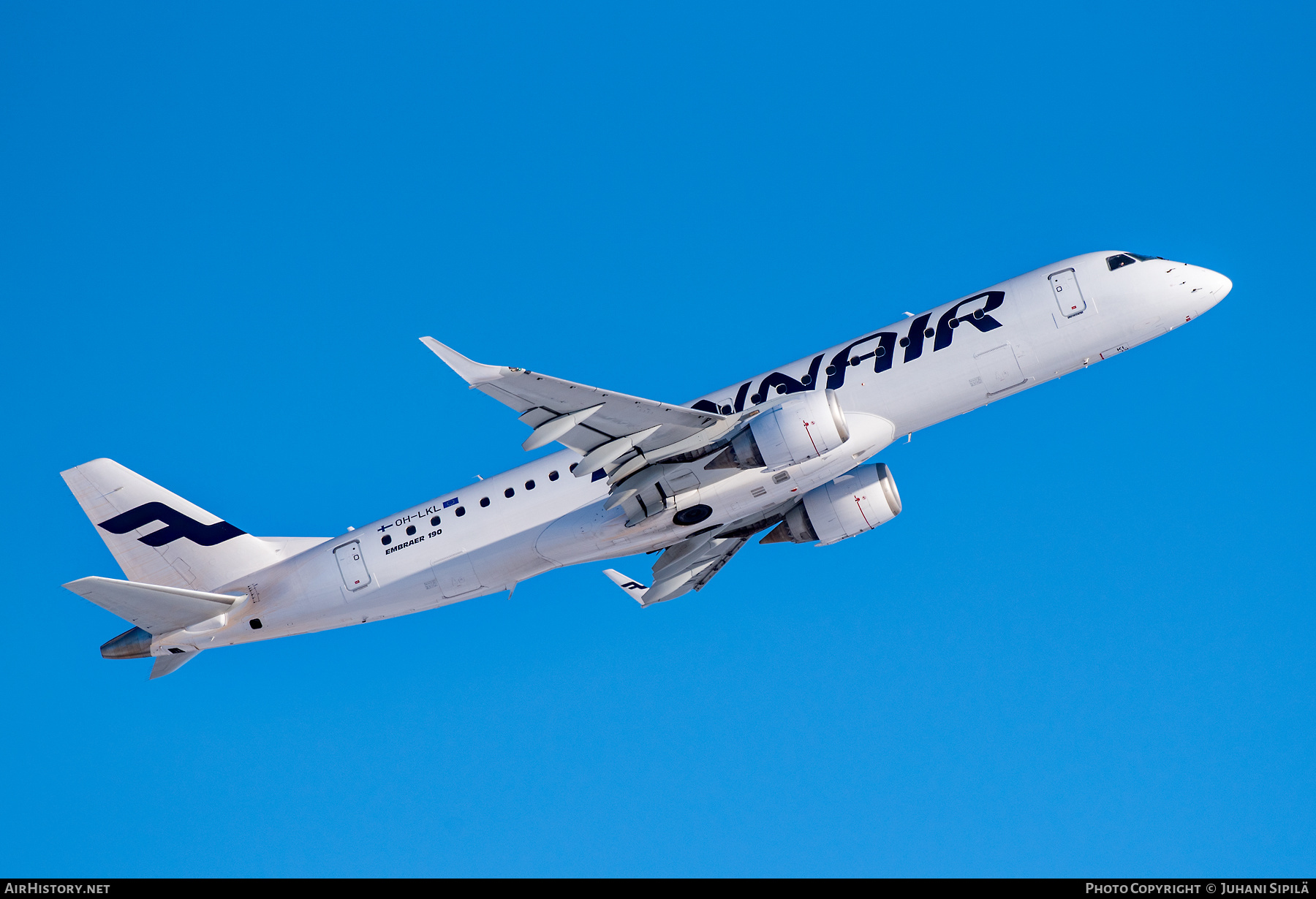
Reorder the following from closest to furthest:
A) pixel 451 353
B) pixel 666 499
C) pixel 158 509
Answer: pixel 451 353 → pixel 666 499 → pixel 158 509

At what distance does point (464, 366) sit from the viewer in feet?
95.6

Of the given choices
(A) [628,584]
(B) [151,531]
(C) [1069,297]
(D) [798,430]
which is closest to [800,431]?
(D) [798,430]

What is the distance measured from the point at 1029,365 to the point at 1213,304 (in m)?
5.99

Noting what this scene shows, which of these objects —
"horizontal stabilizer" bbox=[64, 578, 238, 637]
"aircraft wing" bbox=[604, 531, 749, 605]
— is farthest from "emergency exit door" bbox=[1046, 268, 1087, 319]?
"horizontal stabilizer" bbox=[64, 578, 238, 637]

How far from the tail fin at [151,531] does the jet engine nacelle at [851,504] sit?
721 inches

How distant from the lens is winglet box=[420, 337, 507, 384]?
2811 centimetres

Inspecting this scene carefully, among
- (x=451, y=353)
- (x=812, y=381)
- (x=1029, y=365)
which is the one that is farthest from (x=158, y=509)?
(x=1029, y=365)

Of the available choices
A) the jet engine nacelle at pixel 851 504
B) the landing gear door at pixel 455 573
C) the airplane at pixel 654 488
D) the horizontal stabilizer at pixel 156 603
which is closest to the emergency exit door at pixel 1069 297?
the airplane at pixel 654 488

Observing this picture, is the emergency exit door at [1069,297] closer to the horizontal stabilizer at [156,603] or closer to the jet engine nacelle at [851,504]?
the jet engine nacelle at [851,504]

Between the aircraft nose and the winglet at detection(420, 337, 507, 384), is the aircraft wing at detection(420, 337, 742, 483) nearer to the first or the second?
the winglet at detection(420, 337, 507, 384)

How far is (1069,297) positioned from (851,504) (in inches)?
371

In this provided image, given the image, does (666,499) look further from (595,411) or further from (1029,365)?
(1029,365)

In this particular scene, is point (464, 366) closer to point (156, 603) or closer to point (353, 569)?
point (353, 569)
